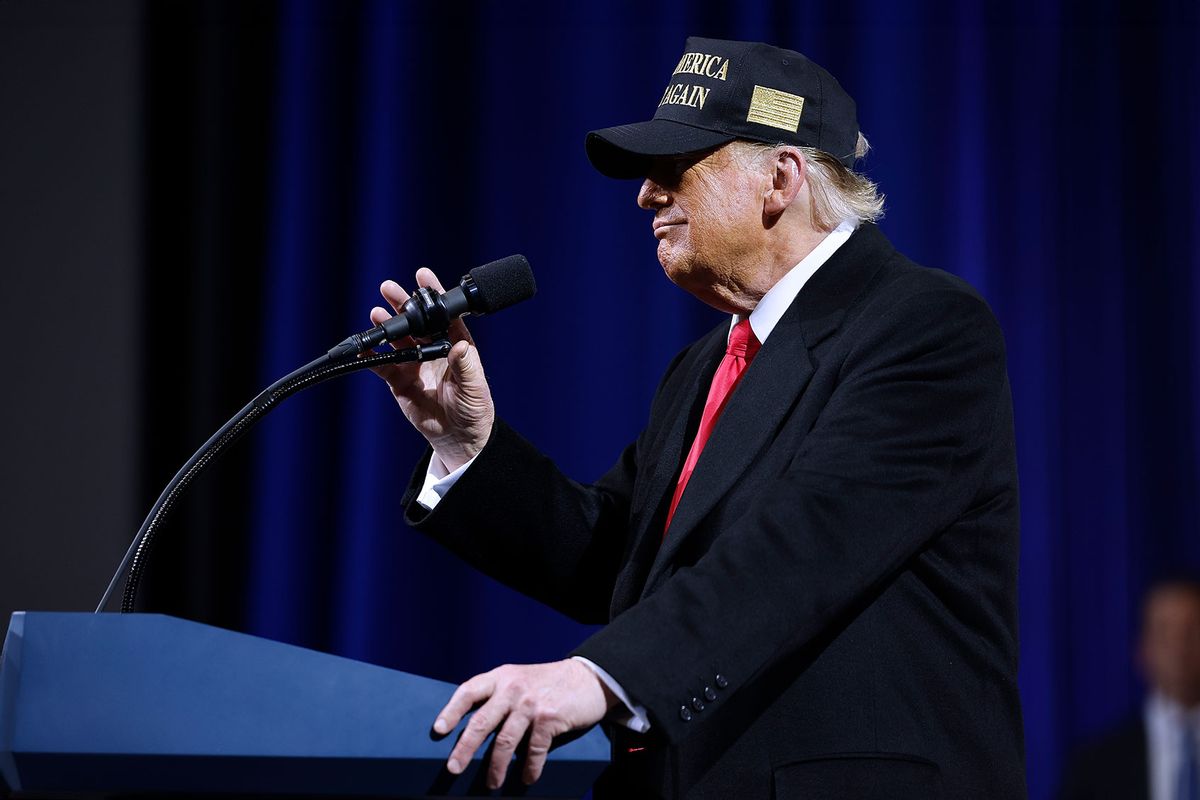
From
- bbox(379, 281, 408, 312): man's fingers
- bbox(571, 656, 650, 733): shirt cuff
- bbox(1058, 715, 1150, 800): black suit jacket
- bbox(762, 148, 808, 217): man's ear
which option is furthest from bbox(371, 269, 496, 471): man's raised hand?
bbox(1058, 715, 1150, 800): black suit jacket

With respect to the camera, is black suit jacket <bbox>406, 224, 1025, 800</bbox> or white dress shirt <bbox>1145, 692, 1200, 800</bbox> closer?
black suit jacket <bbox>406, 224, 1025, 800</bbox>

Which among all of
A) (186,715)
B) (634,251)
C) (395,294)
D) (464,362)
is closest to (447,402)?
(464,362)

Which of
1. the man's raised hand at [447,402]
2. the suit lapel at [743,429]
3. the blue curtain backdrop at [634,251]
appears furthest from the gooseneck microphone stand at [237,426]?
the blue curtain backdrop at [634,251]

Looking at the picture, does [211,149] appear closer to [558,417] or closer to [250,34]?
[250,34]

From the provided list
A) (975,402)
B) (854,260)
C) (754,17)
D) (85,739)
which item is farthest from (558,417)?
(85,739)

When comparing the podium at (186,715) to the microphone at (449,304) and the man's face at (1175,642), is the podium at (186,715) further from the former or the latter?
the man's face at (1175,642)

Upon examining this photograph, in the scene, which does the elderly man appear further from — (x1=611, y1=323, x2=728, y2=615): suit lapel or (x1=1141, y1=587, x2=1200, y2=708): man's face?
(x1=1141, y1=587, x2=1200, y2=708): man's face

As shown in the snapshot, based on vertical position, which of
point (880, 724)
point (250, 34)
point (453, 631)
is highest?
point (250, 34)

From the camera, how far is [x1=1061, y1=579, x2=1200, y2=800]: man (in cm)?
218

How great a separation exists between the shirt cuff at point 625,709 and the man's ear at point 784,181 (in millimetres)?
726

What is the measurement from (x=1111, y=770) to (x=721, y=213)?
1.43 meters

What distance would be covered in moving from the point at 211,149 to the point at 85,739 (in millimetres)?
2078

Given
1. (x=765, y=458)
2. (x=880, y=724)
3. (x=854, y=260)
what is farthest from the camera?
(x=854, y=260)

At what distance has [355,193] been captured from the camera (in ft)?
A: 8.98
